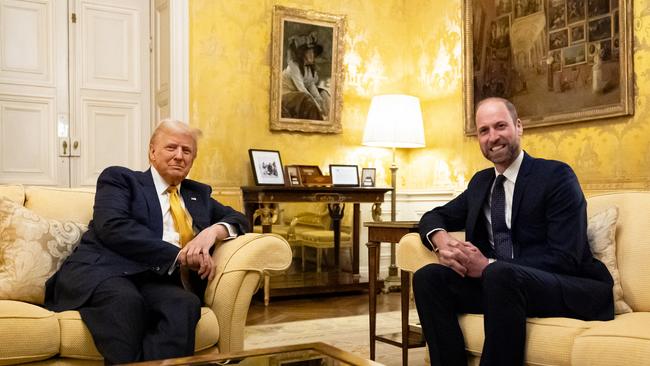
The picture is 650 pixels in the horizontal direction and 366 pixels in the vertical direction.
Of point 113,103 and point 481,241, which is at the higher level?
point 113,103

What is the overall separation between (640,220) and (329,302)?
2.99m

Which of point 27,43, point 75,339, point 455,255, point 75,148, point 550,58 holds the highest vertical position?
point 27,43

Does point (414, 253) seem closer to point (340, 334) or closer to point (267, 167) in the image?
point (340, 334)

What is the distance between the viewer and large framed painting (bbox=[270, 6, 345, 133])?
5.62 m

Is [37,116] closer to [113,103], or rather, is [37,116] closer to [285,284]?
[113,103]

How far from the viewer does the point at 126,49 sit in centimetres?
550

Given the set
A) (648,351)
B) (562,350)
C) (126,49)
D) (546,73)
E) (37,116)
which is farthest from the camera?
(126,49)

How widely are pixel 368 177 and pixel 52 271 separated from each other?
361 centimetres

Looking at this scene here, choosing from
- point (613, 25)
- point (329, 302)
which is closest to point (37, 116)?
point (329, 302)

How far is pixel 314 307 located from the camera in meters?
4.98

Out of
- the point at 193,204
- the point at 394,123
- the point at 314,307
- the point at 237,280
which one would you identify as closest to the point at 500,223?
the point at 237,280

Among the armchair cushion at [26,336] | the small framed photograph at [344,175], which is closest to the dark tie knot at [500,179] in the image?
the armchair cushion at [26,336]

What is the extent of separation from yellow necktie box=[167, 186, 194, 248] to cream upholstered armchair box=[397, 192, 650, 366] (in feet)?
3.08

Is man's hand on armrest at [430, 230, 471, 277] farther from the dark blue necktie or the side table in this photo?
the side table
